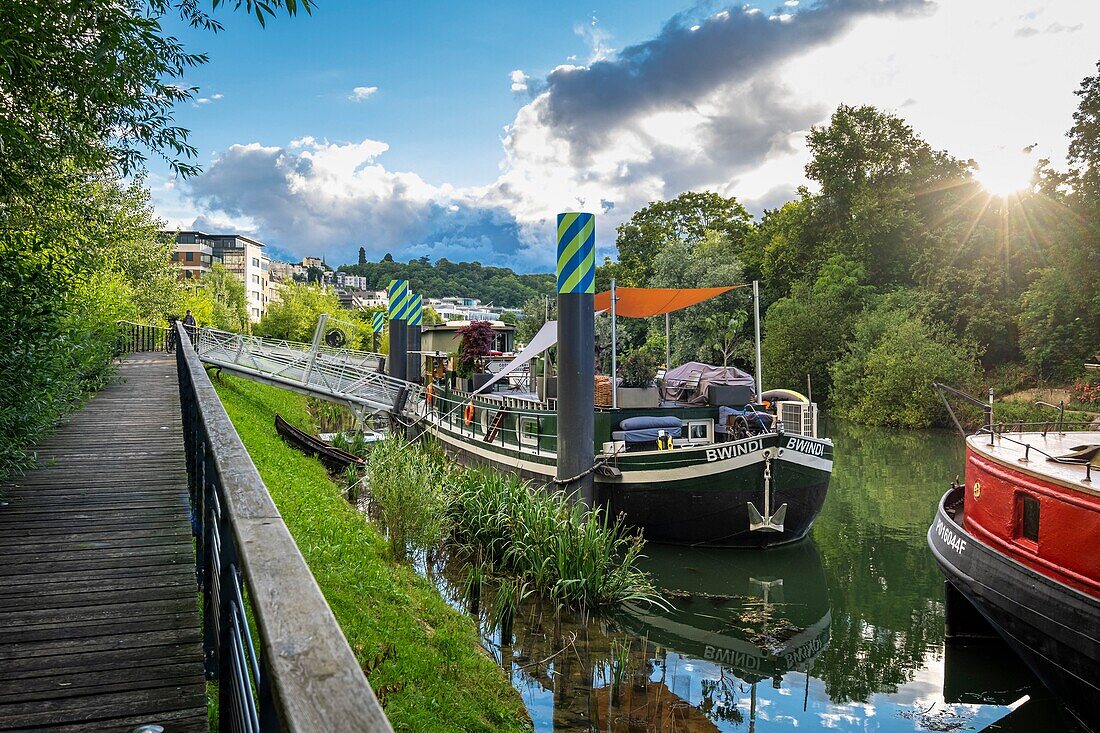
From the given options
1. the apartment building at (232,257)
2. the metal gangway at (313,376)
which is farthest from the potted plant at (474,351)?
the apartment building at (232,257)

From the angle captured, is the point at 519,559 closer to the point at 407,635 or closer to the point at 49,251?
the point at 407,635

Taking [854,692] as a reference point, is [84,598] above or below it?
above

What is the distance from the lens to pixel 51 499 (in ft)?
20.4

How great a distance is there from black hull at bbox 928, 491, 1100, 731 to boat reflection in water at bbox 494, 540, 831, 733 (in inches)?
80.4

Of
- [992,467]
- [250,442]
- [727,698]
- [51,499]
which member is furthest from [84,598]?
[250,442]

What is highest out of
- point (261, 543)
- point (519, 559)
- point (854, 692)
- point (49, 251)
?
point (49, 251)

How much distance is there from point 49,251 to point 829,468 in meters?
11.6

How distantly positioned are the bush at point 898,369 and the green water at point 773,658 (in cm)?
2108

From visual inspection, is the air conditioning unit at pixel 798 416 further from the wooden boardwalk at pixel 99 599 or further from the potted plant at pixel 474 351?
the wooden boardwalk at pixel 99 599

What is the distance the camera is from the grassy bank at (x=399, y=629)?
582cm

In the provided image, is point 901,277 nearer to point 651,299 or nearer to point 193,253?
point 651,299

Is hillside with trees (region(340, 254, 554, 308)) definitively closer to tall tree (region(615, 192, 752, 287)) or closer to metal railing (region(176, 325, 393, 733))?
tall tree (region(615, 192, 752, 287))

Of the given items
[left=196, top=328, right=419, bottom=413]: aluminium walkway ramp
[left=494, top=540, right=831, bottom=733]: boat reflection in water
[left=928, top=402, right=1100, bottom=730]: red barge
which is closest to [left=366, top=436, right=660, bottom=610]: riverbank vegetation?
[left=494, top=540, right=831, bottom=733]: boat reflection in water

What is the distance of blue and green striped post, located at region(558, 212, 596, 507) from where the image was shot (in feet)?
37.8
